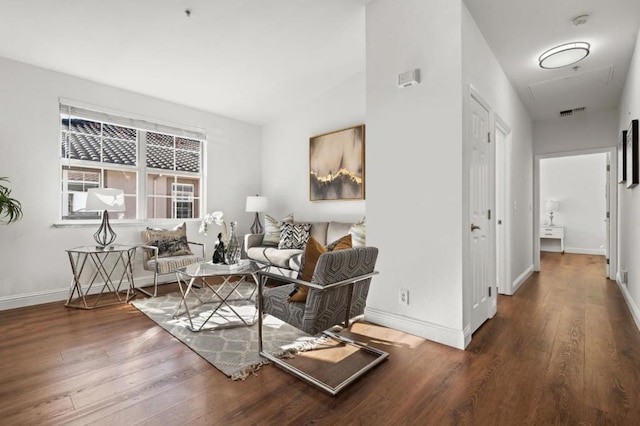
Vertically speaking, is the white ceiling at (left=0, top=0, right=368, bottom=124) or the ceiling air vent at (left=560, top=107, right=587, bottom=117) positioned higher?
the white ceiling at (left=0, top=0, right=368, bottom=124)

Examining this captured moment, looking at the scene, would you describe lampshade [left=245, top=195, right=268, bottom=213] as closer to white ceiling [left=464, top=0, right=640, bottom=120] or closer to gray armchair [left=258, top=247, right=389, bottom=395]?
gray armchair [left=258, top=247, right=389, bottom=395]

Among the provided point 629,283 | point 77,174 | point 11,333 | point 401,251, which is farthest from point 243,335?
point 629,283

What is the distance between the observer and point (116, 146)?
14.5ft

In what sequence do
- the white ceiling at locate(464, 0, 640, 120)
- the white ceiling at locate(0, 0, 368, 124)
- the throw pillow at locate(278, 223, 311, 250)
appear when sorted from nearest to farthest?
the white ceiling at locate(464, 0, 640, 120) < the white ceiling at locate(0, 0, 368, 124) < the throw pillow at locate(278, 223, 311, 250)

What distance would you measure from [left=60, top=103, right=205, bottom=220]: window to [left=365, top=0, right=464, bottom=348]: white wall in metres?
3.34

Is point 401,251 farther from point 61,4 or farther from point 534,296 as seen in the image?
point 61,4

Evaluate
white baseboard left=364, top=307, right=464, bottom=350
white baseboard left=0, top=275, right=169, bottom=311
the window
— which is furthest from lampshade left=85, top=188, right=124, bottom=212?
white baseboard left=364, top=307, right=464, bottom=350

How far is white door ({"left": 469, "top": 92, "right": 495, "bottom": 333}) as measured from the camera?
2.74m

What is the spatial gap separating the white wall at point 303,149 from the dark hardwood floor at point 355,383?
8.18ft

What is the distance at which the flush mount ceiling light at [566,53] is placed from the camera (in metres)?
3.08

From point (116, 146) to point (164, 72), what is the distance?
4.25ft

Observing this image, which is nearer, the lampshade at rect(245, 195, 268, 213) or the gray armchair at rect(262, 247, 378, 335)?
the gray armchair at rect(262, 247, 378, 335)

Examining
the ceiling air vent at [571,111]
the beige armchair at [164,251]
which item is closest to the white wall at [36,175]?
the beige armchair at [164,251]

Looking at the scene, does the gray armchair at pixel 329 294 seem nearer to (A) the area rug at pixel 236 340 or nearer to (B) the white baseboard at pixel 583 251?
(A) the area rug at pixel 236 340
